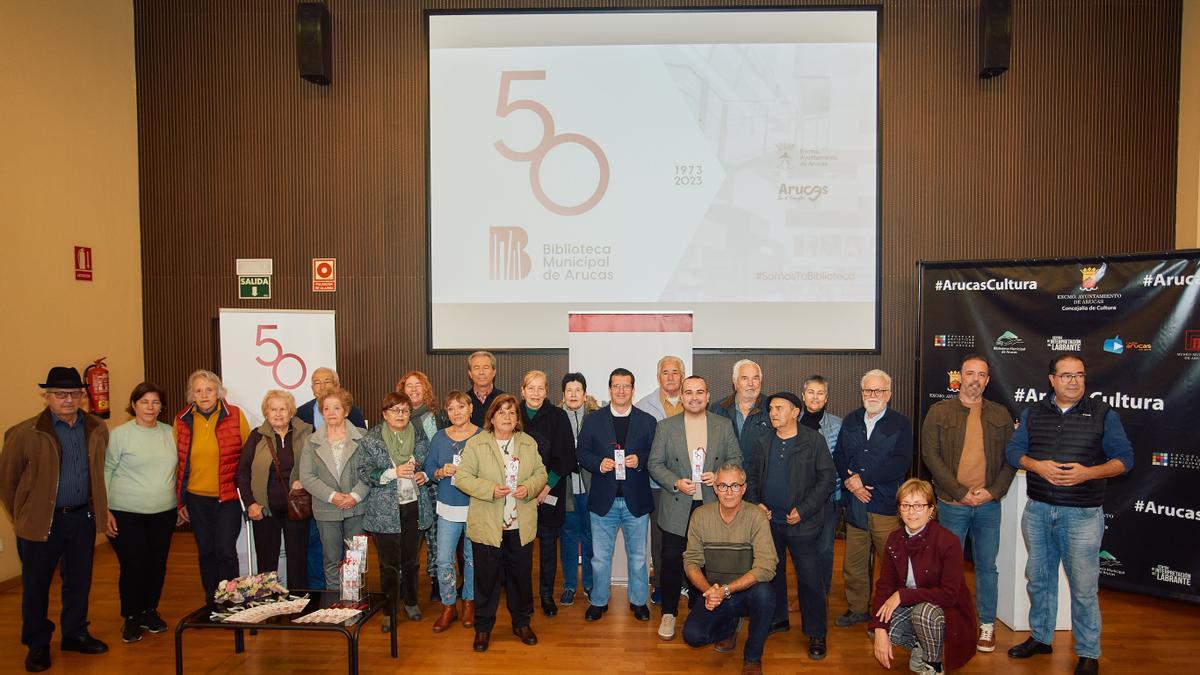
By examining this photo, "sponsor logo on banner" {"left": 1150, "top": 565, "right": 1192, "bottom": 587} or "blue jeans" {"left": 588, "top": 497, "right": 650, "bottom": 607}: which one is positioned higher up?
"blue jeans" {"left": 588, "top": 497, "right": 650, "bottom": 607}

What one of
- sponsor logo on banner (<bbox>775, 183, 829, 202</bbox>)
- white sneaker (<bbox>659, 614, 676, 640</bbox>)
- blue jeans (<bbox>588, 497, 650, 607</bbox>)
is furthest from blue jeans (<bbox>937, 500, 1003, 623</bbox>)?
sponsor logo on banner (<bbox>775, 183, 829, 202</bbox>)

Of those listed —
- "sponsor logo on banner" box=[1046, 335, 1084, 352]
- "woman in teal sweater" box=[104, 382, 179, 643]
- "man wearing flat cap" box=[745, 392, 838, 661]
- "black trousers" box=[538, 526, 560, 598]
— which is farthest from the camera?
"sponsor logo on banner" box=[1046, 335, 1084, 352]

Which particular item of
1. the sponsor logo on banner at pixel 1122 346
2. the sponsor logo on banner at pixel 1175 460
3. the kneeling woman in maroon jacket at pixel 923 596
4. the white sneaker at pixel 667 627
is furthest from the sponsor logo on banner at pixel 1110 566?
the white sneaker at pixel 667 627

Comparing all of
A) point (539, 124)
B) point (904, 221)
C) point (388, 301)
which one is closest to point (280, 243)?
point (388, 301)

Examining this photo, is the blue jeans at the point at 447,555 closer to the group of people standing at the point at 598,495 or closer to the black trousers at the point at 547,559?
the group of people standing at the point at 598,495

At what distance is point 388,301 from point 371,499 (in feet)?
8.44

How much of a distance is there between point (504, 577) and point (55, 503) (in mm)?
2433

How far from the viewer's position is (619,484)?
4.69m

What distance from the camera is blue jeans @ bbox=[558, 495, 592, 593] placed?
515cm

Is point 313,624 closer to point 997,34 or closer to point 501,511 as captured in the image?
point 501,511

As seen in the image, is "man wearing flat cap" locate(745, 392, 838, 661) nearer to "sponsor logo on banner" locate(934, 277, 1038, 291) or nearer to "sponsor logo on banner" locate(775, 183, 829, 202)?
"sponsor logo on banner" locate(934, 277, 1038, 291)

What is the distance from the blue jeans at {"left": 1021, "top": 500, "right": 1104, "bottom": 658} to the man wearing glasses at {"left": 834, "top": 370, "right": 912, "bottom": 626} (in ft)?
2.28

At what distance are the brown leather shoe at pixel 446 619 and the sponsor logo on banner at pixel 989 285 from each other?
166 inches

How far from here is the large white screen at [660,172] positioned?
6469 millimetres
